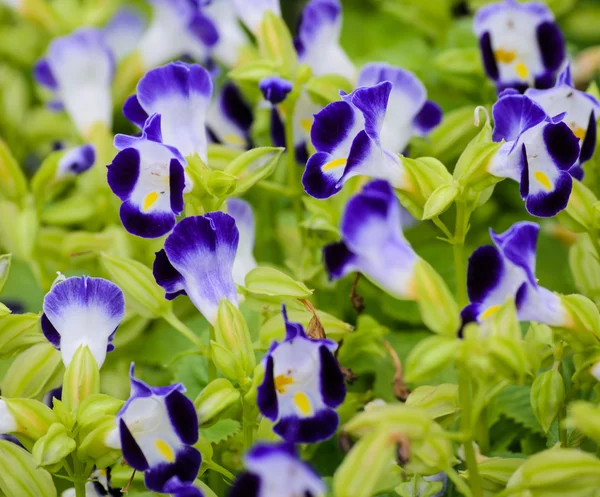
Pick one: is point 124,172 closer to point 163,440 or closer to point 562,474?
point 163,440

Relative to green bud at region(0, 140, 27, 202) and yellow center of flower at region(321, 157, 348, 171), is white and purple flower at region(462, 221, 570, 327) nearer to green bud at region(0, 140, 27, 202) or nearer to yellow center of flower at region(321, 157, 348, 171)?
yellow center of flower at region(321, 157, 348, 171)

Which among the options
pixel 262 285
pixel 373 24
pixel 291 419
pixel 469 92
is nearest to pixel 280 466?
pixel 291 419

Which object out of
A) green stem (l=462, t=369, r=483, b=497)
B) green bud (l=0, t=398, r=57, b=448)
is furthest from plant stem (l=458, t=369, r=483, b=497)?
green bud (l=0, t=398, r=57, b=448)

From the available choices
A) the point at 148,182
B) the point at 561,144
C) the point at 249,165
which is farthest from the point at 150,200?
the point at 561,144

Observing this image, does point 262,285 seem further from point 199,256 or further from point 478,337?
point 478,337

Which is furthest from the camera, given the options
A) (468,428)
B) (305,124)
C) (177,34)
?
(177,34)
